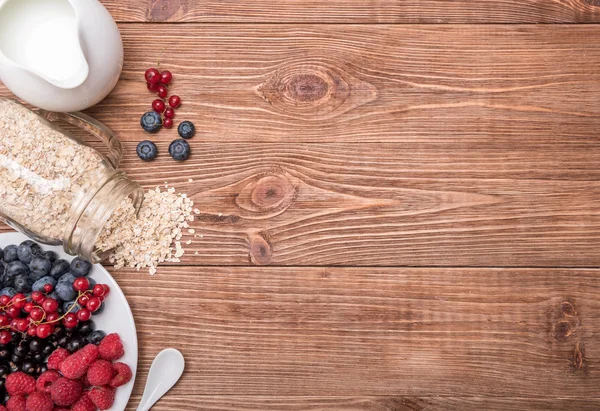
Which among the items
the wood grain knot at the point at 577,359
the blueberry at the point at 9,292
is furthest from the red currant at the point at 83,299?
the wood grain knot at the point at 577,359

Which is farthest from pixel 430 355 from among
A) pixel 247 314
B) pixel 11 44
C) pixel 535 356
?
pixel 11 44

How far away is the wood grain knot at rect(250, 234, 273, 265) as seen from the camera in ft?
3.10

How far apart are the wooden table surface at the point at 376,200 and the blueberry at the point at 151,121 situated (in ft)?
0.10

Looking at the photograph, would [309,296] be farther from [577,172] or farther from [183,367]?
[577,172]

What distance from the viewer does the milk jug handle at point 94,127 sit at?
894 millimetres

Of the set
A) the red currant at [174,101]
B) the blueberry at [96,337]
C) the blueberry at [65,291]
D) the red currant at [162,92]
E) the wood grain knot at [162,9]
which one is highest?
the wood grain knot at [162,9]

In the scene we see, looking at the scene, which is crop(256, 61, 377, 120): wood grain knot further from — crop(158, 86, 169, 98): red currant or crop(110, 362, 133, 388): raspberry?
crop(110, 362, 133, 388): raspberry

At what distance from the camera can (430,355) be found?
0.94 m

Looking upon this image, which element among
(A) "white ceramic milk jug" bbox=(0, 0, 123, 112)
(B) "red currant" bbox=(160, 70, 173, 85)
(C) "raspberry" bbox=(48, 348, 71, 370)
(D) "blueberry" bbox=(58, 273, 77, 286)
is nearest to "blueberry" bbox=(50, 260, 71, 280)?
(D) "blueberry" bbox=(58, 273, 77, 286)

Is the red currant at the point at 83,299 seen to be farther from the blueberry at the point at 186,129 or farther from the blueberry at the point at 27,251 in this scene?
the blueberry at the point at 186,129

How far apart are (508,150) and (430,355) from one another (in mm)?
379

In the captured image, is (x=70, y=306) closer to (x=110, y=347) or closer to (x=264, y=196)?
(x=110, y=347)

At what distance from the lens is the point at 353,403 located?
933 mm

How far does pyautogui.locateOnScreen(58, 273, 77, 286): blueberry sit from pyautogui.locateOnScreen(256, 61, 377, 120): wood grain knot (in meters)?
0.43
